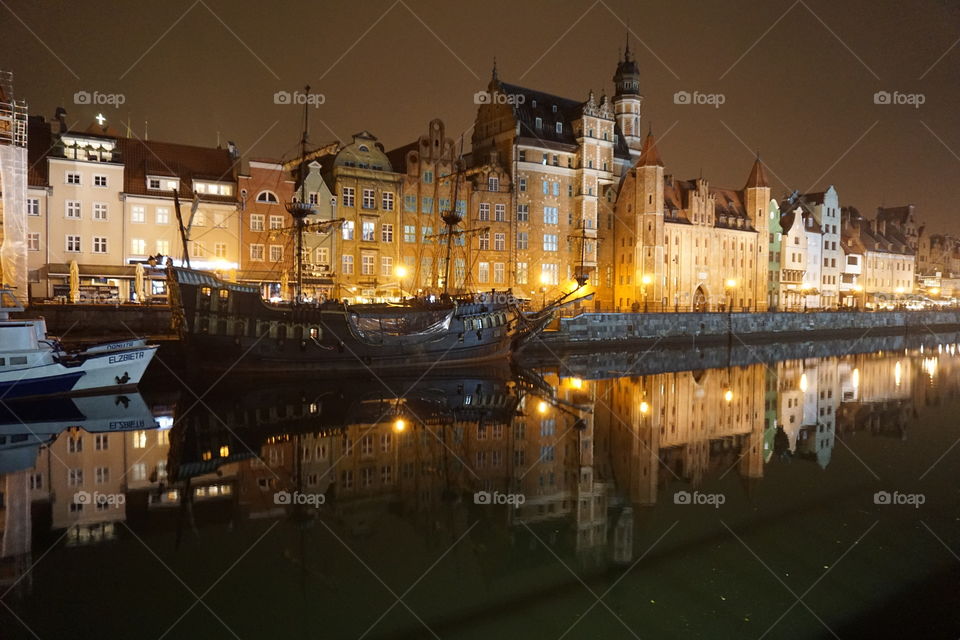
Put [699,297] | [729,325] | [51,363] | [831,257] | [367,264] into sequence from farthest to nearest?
[831,257] → [699,297] → [729,325] → [367,264] → [51,363]

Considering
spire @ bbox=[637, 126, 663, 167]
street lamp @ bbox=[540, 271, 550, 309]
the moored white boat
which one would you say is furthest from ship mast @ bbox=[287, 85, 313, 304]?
spire @ bbox=[637, 126, 663, 167]

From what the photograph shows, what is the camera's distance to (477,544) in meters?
12.9

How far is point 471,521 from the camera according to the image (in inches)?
562

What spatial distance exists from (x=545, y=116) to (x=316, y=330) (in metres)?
40.2

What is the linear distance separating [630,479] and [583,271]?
4857cm

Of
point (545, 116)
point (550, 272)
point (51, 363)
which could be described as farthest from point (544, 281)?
point (51, 363)

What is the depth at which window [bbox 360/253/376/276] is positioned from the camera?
53.0m

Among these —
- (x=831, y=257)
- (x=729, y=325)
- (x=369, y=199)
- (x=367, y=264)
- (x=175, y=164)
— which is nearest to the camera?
(x=175, y=164)

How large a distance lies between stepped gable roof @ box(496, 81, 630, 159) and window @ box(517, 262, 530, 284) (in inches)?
443

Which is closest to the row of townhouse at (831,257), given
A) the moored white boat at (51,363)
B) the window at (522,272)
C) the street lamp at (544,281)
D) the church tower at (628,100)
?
the church tower at (628,100)

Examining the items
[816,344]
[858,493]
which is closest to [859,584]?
[858,493]

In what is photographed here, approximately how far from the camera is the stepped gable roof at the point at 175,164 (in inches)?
1850

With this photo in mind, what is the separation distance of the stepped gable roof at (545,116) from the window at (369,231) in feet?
58.9

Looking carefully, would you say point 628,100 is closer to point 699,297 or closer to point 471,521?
point 699,297
